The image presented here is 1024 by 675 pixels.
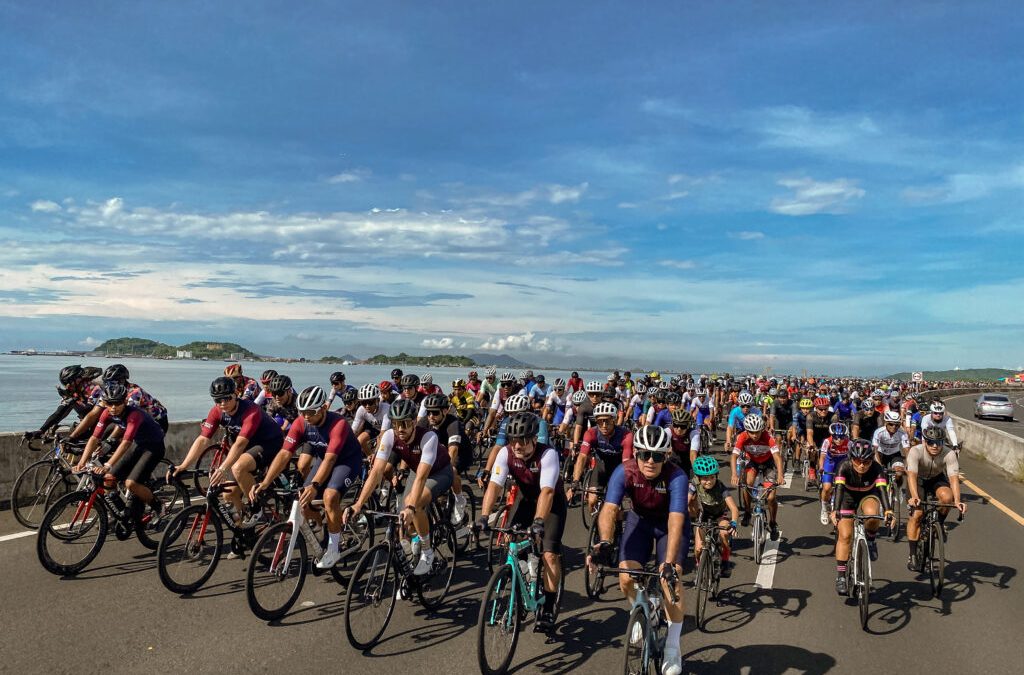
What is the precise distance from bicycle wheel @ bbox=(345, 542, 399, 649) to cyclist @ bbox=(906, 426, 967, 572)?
237 inches

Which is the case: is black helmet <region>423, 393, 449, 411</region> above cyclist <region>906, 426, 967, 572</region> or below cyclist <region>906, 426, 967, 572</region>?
above

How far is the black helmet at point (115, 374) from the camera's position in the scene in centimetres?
940

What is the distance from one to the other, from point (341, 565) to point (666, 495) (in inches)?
145

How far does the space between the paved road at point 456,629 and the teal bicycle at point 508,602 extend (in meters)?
0.24

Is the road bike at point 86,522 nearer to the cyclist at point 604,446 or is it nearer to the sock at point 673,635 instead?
the cyclist at point 604,446

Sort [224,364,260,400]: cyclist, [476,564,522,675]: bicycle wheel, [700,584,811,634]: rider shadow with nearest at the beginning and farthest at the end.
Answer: [476,564,522,675]: bicycle wheel
[700,584,811,634]: rider shadow
[224,364,260,400]: cyclist

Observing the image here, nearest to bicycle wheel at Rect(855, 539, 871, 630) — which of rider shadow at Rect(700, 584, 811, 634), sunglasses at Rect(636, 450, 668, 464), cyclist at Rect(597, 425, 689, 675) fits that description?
rider shadow at Rect(700, 584, 811, 634)

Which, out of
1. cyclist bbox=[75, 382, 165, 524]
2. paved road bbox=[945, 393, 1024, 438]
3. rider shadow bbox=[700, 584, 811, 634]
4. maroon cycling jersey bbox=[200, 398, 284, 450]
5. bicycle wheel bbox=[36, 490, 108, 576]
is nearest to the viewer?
rider shadow bbox=[700, 584, 811, 634]

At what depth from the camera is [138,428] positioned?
7.59 m

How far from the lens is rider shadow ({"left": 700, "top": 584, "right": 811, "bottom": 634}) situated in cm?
619

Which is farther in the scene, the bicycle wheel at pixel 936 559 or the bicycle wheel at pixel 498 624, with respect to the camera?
the bicycle wheel at pixel 936 559

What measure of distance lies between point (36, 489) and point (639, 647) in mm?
9022

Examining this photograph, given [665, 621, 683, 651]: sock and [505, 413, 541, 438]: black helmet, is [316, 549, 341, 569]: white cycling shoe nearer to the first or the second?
[505, 413, 541, 438]: black helmet

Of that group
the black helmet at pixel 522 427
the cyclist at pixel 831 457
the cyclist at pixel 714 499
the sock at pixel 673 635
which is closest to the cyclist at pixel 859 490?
the cyclist at pixel 831 457
